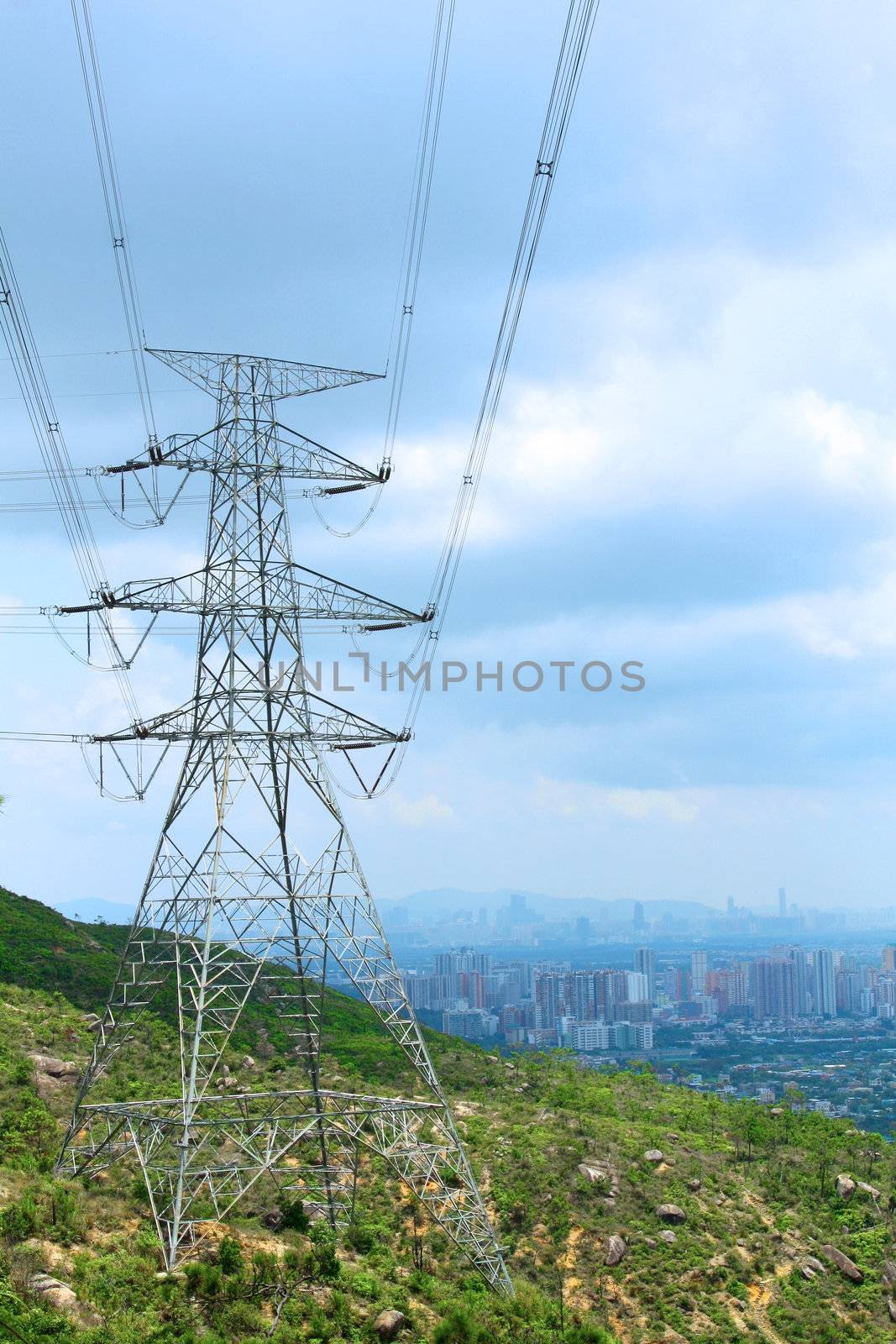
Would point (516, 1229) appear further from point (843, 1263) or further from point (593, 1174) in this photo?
point (843, 1263)

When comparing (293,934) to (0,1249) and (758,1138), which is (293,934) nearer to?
(0,1249)

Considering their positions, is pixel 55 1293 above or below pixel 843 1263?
above

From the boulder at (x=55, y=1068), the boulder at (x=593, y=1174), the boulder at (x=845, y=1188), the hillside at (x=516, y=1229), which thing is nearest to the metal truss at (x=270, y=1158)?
the hillside at (x=516, y=1229)

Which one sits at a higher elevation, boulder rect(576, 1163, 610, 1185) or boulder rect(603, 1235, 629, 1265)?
boulder rect(576, 1163, 610, 1185)

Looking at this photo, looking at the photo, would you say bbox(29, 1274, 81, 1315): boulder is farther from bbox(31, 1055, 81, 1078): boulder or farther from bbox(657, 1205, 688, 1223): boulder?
bbox(657, 1205, 688, 1223): boulder

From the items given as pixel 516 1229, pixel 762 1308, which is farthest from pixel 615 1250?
pixel 762 1308

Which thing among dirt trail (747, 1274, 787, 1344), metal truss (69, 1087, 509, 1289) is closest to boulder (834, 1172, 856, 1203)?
dirt trail (747, 1274, 787, 1344)
